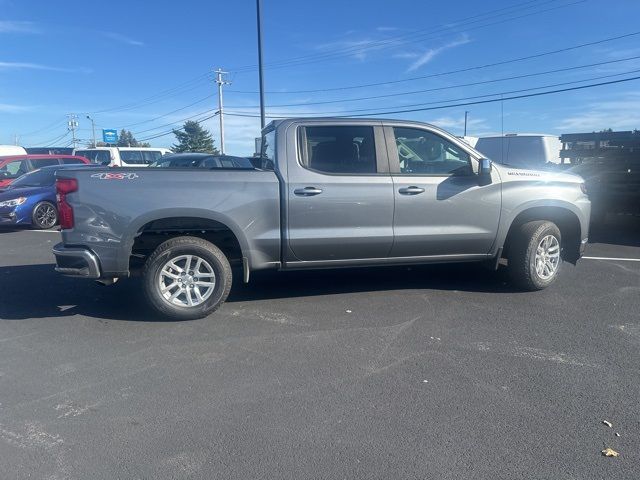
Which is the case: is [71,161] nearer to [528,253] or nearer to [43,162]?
[43,162]

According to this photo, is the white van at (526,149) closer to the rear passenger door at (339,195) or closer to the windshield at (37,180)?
the rear passenger door at (339,195)

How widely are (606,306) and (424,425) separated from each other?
342 centimetres

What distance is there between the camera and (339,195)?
5344 millimetres

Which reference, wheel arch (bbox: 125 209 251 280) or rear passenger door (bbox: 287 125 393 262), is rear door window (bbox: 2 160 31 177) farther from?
rear passenger door (bbox: 287 125 393 262)

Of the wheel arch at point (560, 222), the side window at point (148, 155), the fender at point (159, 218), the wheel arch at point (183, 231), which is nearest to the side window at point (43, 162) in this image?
the side window at point (148, 155)

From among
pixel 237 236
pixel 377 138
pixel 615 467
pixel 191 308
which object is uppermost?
pixel 377 138

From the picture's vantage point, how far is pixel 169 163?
15250 millimetres

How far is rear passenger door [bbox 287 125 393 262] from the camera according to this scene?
5297 mm

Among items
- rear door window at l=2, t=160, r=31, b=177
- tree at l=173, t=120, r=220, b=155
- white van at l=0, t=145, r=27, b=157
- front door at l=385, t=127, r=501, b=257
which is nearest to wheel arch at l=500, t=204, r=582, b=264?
front door at l=385, t=127, r=501, b=257

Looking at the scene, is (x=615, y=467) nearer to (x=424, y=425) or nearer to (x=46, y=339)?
(x=424, y=425)

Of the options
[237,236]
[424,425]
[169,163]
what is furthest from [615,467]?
[169,163]

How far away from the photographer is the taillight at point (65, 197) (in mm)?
4836

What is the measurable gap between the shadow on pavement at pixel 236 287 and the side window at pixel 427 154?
4.88ft

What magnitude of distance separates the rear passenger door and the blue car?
26.5 ft
